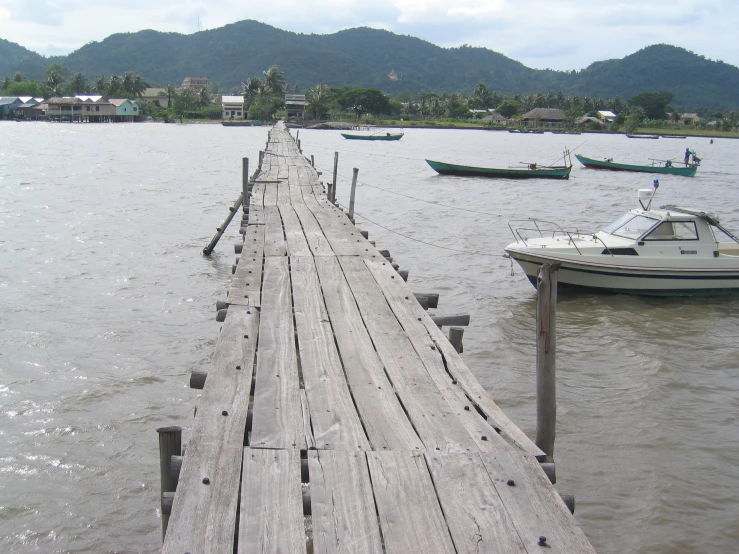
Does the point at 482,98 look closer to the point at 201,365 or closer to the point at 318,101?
the point at 318,101

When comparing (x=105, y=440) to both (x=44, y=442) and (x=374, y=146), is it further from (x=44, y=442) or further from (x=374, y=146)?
(x=374, y=146)

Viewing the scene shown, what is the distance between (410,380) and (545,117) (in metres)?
158

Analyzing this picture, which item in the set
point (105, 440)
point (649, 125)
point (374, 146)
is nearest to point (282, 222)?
point (105, 440)

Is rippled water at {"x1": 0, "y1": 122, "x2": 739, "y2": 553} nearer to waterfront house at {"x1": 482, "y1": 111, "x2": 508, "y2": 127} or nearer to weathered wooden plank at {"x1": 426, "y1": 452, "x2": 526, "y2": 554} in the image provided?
weathered wooden plank at {"x1": 426, "y1": 452, "x2": 526, "y2": 554}

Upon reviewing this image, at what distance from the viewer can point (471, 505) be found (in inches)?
148

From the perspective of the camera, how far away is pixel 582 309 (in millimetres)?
14312

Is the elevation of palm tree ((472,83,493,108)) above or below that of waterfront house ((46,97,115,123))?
above

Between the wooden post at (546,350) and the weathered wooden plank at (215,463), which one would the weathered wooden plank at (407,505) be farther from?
the wooden post at (546,350)

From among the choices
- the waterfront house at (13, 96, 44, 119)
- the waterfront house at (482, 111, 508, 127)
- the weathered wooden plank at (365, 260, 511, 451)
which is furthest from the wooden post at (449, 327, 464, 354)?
the waterfront house at (482, 111, 508, 127)

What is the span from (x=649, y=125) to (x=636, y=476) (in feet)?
538

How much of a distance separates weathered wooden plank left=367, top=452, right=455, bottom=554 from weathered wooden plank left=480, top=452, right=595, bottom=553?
41cm

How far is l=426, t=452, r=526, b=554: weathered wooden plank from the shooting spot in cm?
347

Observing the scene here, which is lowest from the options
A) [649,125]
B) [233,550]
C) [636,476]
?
[636,476]

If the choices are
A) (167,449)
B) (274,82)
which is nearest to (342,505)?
(167,449)
